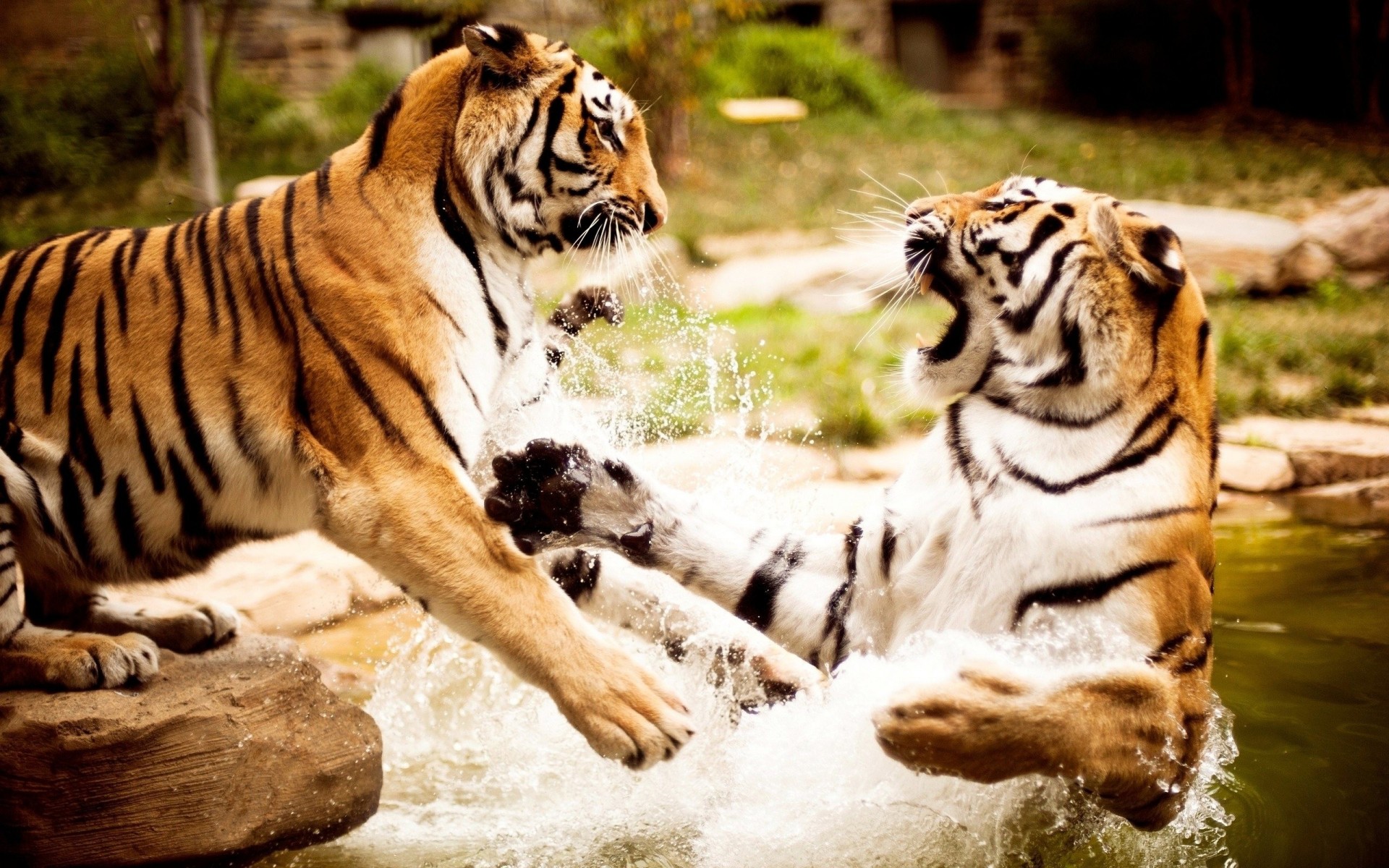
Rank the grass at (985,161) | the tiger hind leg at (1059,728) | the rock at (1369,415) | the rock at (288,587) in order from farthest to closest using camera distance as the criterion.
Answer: the grass at (985,161)
the rock at (1369,415)
the rock at (288,587)
the tiger hind leg at (1059,728)

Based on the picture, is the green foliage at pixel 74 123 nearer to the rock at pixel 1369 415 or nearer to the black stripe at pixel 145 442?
the black stripe at pixel 145 442

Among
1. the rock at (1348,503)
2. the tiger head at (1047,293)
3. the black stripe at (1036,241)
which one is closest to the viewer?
the tiger head at (1047,293)

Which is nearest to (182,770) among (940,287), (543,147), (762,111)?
(543,147)

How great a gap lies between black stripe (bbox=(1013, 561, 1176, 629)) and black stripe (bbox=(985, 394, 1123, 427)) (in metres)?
0.27

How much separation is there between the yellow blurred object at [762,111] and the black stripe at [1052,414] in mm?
8644

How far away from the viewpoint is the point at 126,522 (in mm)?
2453

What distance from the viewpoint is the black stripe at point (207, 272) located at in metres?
2.43

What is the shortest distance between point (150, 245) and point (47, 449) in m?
0.47

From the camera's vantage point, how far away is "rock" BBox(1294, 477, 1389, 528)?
13.1 ft

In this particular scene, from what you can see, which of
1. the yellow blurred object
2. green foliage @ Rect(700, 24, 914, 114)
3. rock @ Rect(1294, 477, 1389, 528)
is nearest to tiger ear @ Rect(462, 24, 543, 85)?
rock @ Rect(1294, 477, 1389, 528)

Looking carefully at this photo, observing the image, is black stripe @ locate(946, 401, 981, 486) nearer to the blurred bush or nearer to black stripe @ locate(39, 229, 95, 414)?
black stripe @ locate(39, 229, 95, 414)

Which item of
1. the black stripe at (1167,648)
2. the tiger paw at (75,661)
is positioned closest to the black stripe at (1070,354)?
the black stripe at (1167,648)

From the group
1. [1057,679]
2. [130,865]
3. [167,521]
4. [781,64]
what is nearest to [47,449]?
[167,521]

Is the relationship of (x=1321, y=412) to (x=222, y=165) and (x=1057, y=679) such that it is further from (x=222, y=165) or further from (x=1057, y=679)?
(x=222, y=165)
